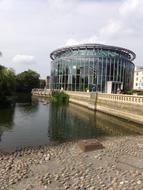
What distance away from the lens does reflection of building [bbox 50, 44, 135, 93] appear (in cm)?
8388

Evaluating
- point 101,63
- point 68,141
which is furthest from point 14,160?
point 101,63

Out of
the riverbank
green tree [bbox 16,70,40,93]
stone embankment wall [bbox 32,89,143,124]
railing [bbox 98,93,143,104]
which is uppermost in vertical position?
green tree [bbox 16,70,40,93]

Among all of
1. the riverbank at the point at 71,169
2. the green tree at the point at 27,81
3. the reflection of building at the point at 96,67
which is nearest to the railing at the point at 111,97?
the reflection of building at the point at 96,67

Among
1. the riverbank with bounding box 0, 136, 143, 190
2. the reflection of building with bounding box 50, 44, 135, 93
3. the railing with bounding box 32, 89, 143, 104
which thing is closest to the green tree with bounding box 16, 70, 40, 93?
the reflection of building with bounding box 50, 44, 135, 93

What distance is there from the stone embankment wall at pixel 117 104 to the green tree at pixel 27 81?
61.4 m

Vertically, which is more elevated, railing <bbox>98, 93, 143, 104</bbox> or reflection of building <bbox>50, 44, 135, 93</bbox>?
reflection of building <bbox>50, 44, 135, 93</bbox>

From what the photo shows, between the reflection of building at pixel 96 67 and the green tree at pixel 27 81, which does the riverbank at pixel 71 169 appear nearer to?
the reflection of building at pixel 96 67

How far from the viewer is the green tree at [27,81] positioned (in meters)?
124

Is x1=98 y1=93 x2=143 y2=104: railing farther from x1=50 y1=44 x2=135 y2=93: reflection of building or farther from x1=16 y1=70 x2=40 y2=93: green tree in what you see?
x1=16 y1=70 x2=40 y2=93: green tree

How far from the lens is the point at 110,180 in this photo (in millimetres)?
12656

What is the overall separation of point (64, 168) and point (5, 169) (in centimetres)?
275

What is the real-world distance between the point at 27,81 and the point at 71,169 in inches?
4494

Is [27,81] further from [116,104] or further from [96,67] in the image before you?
[116,104]

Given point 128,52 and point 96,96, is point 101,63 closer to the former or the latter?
point 128,52
